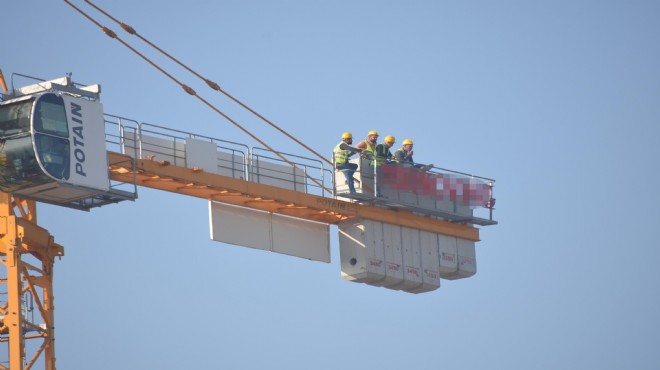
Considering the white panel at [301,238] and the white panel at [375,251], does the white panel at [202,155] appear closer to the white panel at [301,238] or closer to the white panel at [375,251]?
the white panel at [301,238]

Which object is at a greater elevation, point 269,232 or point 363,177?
point 363,177

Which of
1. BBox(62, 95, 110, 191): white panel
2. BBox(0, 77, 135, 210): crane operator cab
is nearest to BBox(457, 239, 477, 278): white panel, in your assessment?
BBox(0, 77, 135, 210): crane operator cab

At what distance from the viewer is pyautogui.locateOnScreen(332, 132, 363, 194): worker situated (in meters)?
58.9

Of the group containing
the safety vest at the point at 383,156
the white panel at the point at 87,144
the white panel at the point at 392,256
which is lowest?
the white panel at the point at 392,256

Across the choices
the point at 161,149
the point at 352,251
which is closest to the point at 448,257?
the point at 352,251

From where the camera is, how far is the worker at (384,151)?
197ft

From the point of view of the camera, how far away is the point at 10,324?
55.8 metres

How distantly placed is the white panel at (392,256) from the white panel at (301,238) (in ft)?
6.46

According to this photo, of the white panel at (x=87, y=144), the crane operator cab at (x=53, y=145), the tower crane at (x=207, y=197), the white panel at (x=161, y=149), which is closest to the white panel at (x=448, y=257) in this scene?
the tower crane at (x=207, y=197)

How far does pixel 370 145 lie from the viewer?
2366 inches

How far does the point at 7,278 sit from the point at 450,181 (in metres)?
15.4

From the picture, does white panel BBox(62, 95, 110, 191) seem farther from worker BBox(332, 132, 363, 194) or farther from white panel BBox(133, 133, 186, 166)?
worker BBox(332, 132, 363, 194)

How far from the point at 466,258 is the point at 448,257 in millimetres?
1045

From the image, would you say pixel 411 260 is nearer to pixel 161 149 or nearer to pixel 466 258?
pixel 466 258
